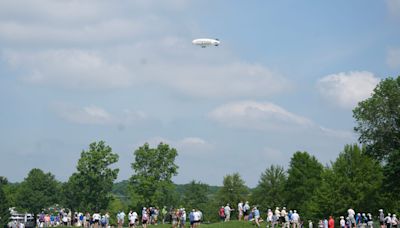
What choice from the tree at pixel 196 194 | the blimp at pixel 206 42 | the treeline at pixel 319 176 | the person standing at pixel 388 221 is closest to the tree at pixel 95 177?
the treeline at pixel 319 176

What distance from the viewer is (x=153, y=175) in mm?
75000

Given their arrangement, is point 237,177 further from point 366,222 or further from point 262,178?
point 366,222

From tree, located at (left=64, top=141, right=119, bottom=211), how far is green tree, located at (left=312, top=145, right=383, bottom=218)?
25.6 m

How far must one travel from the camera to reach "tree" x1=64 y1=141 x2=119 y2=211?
7219 centimetres

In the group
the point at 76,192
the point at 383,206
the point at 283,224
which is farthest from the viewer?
the point at 76,192

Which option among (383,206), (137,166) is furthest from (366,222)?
(137,166)

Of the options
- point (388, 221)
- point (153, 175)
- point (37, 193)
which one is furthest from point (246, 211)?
point (37, 193)

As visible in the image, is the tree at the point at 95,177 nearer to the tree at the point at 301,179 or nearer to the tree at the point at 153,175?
the tree at the point at 153,175

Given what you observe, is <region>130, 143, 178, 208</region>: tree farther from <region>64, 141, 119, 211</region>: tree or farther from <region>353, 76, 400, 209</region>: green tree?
<region>353, 76, 400, 209</region>: green tree

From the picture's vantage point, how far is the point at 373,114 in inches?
2741

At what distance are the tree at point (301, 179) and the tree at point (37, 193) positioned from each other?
41405 mm

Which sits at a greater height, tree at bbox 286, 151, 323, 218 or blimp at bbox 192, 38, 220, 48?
blimp at bbox 192, 38, 220, 48

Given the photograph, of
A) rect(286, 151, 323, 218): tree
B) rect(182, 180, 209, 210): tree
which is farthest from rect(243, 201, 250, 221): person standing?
rect(182, 180, 209, 210): tree

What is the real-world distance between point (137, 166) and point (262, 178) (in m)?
24.1
